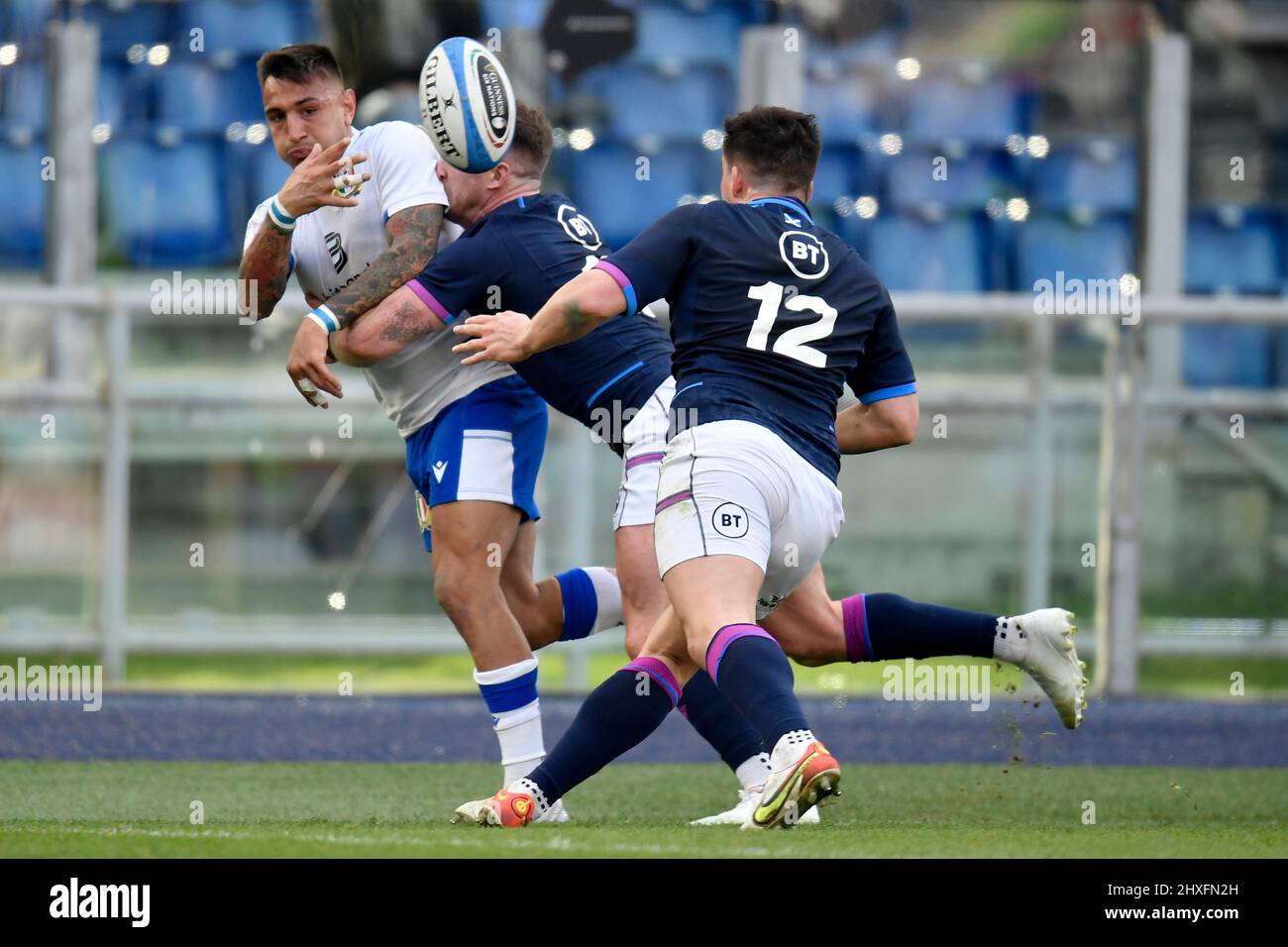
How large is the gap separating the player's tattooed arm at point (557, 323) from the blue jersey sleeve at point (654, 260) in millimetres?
31

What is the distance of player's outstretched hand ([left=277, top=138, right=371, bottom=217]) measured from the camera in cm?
483

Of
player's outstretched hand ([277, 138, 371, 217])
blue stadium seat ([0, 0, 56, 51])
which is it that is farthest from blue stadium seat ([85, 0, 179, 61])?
player's outstretched hand ([277, 138, 371, 217])

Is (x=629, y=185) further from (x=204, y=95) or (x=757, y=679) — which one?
Answer: (x=757, y=679)

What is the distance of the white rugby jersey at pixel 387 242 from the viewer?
5.10m

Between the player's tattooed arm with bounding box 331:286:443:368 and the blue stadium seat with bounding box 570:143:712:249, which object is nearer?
the player's tattooed arm with bounding box 331:286:443:368

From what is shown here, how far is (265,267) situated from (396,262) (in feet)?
1.32

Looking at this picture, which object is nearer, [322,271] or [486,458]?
[486,458]

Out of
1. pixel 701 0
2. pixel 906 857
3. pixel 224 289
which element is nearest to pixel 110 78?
pixel 224 289

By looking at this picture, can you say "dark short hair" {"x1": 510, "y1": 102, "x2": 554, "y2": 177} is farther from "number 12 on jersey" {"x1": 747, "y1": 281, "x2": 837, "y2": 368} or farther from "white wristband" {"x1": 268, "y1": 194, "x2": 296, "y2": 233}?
"number 12 on jersey" {"x1": 747, "y1": 281, "x2": 837, "y2": 368}

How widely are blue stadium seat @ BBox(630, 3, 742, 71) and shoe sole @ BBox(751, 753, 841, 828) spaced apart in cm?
910

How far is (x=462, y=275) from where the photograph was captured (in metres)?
4.86

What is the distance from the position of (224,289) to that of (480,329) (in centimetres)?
618

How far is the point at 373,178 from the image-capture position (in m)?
5.16
